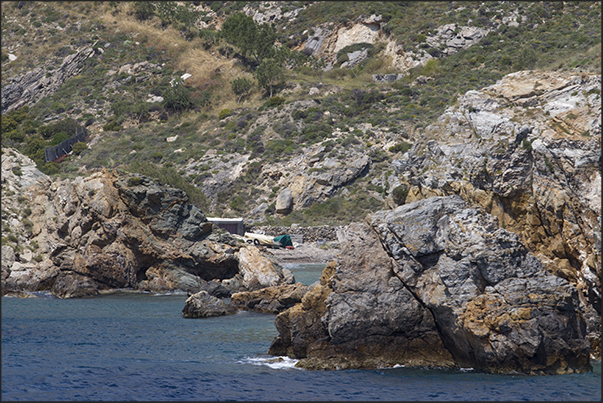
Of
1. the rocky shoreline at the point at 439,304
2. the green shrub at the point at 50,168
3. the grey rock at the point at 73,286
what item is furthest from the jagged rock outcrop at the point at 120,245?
the green shrub at the point at 50,168

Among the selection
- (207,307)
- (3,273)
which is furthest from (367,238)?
(3,273)

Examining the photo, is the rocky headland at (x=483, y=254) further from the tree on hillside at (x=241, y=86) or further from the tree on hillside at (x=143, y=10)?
the tree on hillside at (x=143, y=10)

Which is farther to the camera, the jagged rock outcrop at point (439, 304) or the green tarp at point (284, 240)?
the green tarp at point (284, 240)

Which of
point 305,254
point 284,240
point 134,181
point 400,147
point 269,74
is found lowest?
point 305,254

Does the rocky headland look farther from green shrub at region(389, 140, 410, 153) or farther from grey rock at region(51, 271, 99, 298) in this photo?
green shrub at region(389, 140, 410, 153)

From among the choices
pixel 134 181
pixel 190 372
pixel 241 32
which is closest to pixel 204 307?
pixel 190 372

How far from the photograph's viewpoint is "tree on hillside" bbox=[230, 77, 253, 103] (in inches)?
3755

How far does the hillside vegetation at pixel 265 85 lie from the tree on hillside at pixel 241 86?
28 cm

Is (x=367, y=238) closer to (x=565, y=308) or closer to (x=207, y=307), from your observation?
(x=565, y=308)

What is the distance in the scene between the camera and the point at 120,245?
3656 centimetres

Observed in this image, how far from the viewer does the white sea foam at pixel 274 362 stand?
18392mm

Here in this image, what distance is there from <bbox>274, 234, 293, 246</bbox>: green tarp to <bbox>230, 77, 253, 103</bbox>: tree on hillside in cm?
4459

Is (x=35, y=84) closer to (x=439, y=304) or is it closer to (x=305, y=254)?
(x=305, y=254)

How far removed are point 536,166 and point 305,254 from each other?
38095 millimetres
